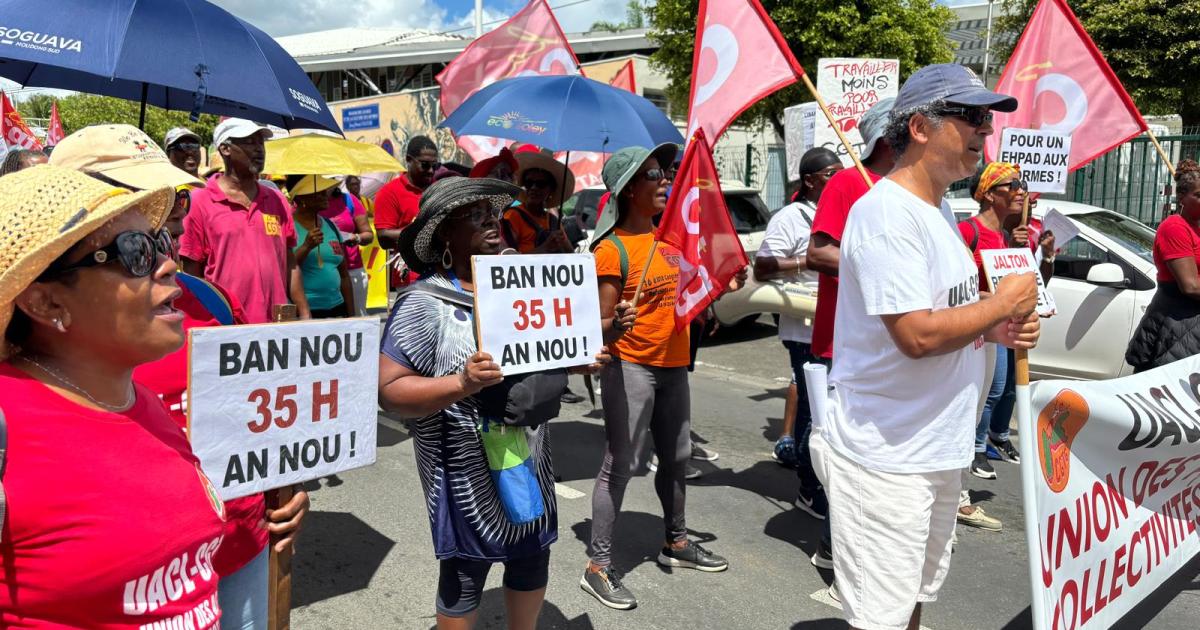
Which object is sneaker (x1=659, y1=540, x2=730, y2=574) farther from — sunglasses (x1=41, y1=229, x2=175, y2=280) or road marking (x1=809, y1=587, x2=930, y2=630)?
sunglasses (x1=41, y1=229, x2=175, y2=280)

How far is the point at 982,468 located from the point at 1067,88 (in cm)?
265

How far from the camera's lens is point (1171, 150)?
37.6 feet

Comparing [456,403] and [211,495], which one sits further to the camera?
[456,403]

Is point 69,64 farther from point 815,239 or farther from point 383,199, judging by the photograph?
point 383,199

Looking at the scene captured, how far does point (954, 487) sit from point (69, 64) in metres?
3.22

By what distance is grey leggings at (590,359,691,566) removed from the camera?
3855 millimetres

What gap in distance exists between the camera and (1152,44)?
14.8 m

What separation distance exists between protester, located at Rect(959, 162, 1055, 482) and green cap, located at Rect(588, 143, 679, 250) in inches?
61.8

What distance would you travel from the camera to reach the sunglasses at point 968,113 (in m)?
2.45

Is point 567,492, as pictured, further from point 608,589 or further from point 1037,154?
point 1037,154

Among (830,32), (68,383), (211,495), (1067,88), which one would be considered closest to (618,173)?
(211,495)

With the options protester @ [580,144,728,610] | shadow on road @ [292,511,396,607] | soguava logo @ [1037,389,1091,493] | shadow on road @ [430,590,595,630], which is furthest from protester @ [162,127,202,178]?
soguava logo @ [1037,389,1091,493]

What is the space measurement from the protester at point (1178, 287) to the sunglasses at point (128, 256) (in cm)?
525

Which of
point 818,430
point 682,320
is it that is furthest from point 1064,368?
point 818,430
